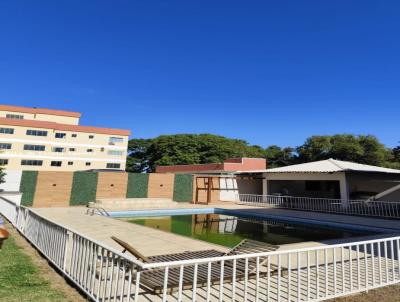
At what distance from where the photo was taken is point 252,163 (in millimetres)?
33844

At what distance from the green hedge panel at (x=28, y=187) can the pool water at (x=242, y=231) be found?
26.8ft

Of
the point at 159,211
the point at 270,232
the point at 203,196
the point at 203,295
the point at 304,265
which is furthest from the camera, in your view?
the point at 203,196

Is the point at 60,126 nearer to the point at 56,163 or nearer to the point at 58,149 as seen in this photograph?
the point at 58,149

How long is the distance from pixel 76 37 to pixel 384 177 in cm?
2492

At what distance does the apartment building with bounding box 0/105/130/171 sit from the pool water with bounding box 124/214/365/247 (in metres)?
35.7

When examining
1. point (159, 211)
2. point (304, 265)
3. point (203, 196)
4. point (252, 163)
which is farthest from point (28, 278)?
point (252, 163)

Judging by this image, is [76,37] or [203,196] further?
[203,196]

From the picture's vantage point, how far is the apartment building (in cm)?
4382

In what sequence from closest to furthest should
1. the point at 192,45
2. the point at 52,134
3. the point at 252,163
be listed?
the point at 192,45, the point at 252,163, the point at 52,134

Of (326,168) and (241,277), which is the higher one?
(326,168)

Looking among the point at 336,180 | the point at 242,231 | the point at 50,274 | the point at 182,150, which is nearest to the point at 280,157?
the point at 182,150

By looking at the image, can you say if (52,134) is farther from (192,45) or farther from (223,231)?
(223,231)

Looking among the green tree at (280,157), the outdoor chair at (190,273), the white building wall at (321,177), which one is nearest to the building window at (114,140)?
the green tree at (280,157)

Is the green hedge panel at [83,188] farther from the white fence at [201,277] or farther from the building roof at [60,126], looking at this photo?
the building roof at [60,126]
